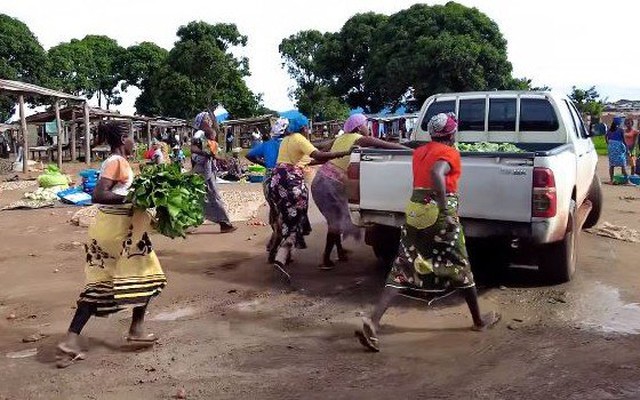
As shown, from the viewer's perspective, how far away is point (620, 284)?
254 inches

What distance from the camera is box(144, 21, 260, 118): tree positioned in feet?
136

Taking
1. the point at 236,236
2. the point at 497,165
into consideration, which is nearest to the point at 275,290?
the point at 497,165

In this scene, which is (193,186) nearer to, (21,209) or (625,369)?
(625,369)

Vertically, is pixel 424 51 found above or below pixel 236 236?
above

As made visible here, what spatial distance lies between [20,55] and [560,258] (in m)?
38.2

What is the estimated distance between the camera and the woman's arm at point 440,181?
462 centimetres

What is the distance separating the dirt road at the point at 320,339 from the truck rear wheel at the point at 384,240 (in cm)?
22

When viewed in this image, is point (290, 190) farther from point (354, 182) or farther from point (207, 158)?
point (207, 158)

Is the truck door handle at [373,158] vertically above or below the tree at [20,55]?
below

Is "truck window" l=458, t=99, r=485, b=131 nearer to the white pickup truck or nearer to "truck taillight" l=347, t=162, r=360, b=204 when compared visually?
the white pickup truck

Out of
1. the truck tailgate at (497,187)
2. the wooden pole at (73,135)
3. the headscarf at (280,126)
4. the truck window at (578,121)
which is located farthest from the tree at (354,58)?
the truck tailgate at (497,187)

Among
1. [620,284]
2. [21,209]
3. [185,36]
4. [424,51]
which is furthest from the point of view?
[185,36]

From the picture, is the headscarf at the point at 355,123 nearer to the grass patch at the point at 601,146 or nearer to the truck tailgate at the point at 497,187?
the truck tailgate at the point at 497,187

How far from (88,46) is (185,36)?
15863 mm
